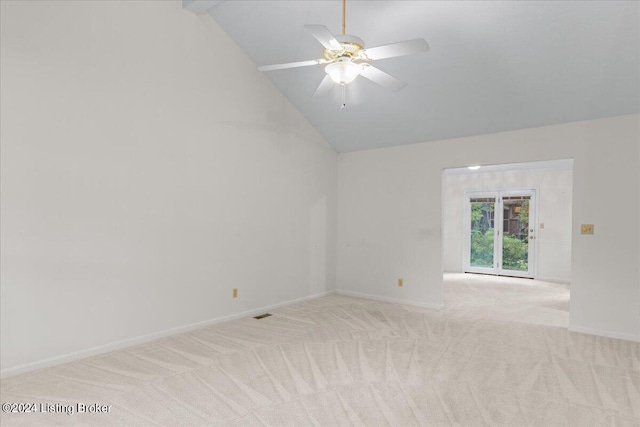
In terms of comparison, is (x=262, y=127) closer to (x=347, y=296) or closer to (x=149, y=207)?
(x=149, y=207)

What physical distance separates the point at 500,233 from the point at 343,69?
709cm

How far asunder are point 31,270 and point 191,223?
1.42 metres

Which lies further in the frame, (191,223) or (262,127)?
(262,127)

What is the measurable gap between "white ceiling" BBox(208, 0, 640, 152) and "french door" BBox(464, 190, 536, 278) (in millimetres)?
4298

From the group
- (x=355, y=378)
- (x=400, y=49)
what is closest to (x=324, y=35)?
(x=400, y=49)

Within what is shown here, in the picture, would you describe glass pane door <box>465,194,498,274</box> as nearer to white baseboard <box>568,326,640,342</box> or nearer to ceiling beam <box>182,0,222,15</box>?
white baseboard <box>568,326,640,342</box>

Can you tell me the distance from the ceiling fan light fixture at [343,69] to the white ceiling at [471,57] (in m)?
1.13

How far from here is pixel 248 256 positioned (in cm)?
451

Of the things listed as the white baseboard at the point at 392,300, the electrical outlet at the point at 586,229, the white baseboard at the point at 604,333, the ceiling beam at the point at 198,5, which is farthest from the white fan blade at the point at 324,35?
the white baseboard at the point at 604,333

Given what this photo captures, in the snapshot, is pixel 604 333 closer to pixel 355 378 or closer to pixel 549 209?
pixel 355 378

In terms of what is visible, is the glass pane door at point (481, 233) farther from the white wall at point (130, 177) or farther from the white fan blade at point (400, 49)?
the white fan blade at point (400, 49)

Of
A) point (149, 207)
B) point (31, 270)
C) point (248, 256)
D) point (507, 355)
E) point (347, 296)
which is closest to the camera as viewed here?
point (31, 270)

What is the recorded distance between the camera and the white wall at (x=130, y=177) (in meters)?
2.82

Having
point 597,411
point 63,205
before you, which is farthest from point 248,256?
point 597,411
